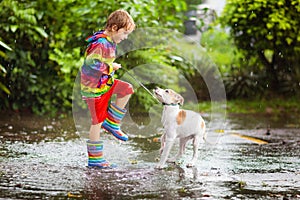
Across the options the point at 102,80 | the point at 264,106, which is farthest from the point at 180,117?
the point at 264,106

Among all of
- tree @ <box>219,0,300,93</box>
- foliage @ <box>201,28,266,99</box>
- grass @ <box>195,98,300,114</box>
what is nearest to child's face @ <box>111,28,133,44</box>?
tree @ <box>219,0,300,93</box>

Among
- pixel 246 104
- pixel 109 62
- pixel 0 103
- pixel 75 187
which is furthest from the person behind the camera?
pixel 246 104

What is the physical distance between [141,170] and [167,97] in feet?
2.04

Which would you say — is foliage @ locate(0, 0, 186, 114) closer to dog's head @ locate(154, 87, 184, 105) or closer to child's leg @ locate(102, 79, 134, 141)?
child's leg @ locate(102, 79, 134, 141)

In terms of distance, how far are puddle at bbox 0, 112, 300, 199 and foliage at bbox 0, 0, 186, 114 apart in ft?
4.79

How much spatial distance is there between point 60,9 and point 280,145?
3.92m

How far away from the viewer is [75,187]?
13.5 ft

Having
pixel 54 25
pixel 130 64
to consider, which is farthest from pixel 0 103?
pixel 130 64

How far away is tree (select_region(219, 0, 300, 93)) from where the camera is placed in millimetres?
10062

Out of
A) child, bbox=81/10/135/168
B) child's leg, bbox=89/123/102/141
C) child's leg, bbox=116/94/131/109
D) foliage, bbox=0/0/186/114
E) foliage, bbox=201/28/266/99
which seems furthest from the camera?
foliage, bbox=201/28/266/99

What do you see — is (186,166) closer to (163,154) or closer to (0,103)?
(163,154)

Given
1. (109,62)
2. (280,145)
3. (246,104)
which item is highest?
(246,104)

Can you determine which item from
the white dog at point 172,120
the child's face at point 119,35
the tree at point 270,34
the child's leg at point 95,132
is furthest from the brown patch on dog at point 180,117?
the tree at point 270,34

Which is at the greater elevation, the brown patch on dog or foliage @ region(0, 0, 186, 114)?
foliage @ region(0, 0, 186, 114)
